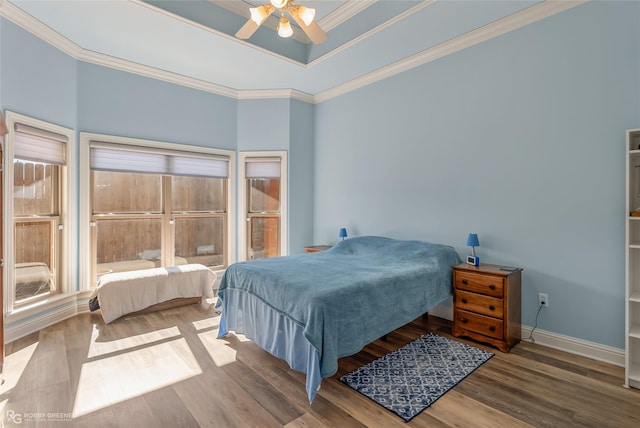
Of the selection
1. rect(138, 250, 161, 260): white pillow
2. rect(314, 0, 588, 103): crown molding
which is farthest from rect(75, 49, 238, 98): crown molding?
rect(138, 250, 161, 260): white pillow

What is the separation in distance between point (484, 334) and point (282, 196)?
331cm

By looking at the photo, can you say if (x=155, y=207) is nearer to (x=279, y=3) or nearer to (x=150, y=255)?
(x=150, y=255)

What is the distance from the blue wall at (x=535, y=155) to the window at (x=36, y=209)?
3.85 meters

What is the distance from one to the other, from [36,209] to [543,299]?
5.20 meters

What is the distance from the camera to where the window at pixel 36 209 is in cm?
309

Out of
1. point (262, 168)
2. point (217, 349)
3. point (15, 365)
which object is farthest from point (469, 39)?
point (15, 365)

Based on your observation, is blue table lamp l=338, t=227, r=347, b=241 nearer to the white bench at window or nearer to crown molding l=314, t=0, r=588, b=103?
the white bench at window

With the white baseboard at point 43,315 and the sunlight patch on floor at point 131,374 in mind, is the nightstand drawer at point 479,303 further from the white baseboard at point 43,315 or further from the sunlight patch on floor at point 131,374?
the white baseboard at point 43,315

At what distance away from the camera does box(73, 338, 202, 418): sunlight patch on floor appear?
2.14 meters

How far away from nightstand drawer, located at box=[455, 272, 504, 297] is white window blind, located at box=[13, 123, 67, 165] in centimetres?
444

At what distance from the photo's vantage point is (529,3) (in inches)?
111

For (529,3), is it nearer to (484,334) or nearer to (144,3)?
(484,334)

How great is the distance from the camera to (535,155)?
9.82ft

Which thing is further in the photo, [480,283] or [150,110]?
[150,110]
